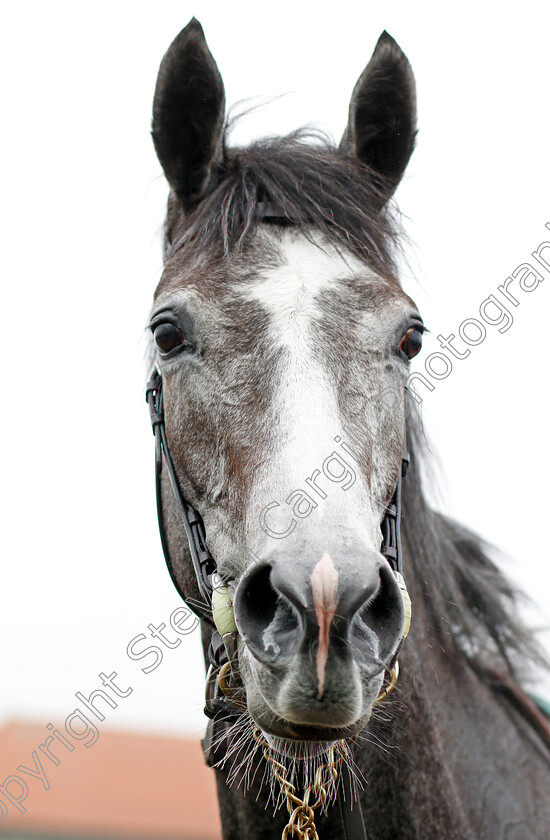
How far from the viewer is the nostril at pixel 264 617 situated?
200cm

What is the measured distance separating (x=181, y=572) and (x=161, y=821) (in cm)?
2863

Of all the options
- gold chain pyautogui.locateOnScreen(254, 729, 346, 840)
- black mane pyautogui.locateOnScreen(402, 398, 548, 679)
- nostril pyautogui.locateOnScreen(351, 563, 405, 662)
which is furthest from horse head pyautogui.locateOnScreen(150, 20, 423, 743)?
black mane pyautogui.locateOnScreen(402, 398, 548, 679)

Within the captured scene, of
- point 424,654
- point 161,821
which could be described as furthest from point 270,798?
point 161,821

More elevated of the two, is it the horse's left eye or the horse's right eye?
the horse's left eye

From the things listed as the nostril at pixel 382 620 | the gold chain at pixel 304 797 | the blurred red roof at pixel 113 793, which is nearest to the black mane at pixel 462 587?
the gold chain at pixel 304 797

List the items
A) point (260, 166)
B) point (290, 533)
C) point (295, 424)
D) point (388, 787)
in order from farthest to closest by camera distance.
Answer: point (260, 166)
point (388, 787)
point (295, 424)
point (290, 533)

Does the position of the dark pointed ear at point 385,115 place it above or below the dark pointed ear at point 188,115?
above

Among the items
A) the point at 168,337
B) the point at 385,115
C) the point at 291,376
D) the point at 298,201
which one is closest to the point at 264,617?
the point at 291,376

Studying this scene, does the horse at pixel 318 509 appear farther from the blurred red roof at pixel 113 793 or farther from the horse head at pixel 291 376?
the blurred red roof at pixel 113 793

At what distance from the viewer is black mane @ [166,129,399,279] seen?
3166mm

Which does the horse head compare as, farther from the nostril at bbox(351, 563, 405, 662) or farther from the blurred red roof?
the blurred red roof

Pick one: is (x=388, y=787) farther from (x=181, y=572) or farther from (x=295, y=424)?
(x=295, y=424)

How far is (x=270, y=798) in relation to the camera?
111 inches

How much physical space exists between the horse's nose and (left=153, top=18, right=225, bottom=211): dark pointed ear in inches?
87.2
